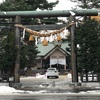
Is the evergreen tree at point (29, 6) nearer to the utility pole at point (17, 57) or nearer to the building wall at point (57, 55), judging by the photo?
the utility pole at point (17, 57)

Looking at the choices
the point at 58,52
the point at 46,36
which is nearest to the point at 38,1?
the point at 58,52

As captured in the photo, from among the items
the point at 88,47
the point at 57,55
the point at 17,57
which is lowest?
the point at 17,57

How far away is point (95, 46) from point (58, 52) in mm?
44690

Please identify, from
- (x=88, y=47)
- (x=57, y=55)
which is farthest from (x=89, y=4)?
(x=88, y=47)

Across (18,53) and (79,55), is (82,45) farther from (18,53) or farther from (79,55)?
(18,53)

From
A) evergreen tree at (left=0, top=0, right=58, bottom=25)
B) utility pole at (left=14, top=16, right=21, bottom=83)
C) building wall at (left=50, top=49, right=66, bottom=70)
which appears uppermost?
evergreen tree at (left=0, top=0, right=58, bottom=25)

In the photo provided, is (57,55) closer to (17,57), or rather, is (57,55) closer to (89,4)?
(89,4)

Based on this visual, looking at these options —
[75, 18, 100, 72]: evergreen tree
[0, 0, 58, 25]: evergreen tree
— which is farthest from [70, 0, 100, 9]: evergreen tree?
[75, 18, 100, 72]: evergreen tree

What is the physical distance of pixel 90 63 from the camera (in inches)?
1017

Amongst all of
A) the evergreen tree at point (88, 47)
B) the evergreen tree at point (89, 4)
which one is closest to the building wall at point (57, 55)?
the evergreen tree at point (89, 4)

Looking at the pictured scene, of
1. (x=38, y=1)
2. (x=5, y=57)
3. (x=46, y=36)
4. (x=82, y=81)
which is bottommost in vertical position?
(x=82, y=81)

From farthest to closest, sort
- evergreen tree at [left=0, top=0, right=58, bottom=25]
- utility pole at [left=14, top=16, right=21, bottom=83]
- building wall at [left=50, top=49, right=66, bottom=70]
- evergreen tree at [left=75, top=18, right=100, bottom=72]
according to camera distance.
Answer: building wall at [left=50, top=49, right=66, bottom=70] → evergreen tree at [left=0, top=0, right=58, bottom=25] → utility pole at [left=14, top=16, right=21, bottom=83] → evergreen tree at [left=75, top=18, right=100, bottom=72]

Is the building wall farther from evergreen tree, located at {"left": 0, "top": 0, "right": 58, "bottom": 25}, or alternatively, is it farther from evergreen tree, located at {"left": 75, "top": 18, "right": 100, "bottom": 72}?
evergreen tree, located at {"left": 75, "top": 18, "right": 100, "bottom": 72}

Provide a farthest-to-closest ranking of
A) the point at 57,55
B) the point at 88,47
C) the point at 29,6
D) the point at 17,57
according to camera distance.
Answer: the point at 57,55
the point at 29,6
the point at 17,57
the point at 88,47
